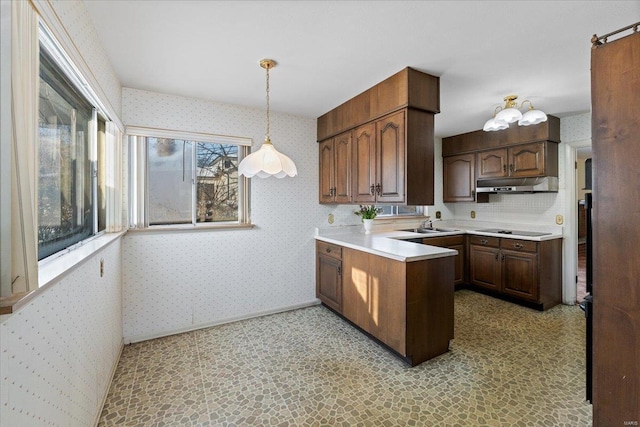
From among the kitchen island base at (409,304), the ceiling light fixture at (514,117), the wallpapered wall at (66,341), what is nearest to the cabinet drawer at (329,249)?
the kitchen island base at (409,304)

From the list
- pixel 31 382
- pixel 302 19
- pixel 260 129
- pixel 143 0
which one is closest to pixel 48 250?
pixel 31 382

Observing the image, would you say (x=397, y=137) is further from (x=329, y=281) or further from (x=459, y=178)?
(x=459, y=178)

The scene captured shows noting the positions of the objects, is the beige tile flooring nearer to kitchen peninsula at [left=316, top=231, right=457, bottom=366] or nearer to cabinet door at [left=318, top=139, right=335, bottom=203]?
kitchen peninsula at [left=316, top=231, right=457, bottom=366]

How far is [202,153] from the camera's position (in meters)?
3.06

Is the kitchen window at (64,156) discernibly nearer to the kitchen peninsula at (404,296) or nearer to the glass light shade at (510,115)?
the kitchen peninsula at (404,296)

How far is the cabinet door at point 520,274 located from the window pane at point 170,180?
3932 millimetres

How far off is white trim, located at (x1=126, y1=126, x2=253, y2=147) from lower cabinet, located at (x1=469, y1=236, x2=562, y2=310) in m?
3.48

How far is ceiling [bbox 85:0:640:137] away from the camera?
5.25ft

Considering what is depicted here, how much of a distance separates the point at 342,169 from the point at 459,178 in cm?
236

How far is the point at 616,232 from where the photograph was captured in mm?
1063

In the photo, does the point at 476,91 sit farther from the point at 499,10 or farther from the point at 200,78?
the point at 200,78

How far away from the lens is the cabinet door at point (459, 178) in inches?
171

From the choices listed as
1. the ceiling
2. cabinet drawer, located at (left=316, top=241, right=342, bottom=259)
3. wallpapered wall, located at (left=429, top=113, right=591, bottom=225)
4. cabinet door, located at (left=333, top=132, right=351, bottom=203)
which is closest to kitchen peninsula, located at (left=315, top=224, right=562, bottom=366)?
cabinet drawer, located at (left=316, top=241, right=342, bottom=259)

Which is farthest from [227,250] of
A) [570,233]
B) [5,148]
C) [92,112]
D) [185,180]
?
[570,233]
